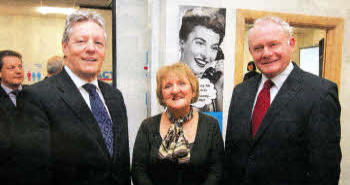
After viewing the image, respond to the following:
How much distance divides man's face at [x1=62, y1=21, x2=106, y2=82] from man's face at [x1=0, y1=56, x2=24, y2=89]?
0.63ft

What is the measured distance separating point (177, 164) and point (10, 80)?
940 mm

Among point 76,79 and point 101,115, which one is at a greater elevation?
point 76,79

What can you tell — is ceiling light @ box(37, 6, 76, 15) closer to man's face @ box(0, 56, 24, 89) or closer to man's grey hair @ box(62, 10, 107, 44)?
man's grey hair @ box(62, 10, 107, 44)

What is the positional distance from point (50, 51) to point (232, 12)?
1776mm

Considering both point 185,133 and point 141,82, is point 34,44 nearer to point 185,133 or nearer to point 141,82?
point 185,133

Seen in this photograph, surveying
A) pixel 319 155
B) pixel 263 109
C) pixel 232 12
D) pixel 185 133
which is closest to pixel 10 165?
pixel 185 133

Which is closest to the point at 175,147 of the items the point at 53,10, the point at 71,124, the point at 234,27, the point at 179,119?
the point at 179,119

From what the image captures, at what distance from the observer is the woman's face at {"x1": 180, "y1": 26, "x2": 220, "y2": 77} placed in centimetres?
246

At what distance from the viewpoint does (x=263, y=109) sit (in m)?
1.54

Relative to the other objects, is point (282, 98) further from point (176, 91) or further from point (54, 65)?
point (54, 65)

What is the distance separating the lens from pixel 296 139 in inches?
55.1

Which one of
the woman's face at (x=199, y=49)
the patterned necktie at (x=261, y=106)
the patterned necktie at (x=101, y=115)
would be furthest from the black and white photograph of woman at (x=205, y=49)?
the patterned necktie at (x=101, y=115)

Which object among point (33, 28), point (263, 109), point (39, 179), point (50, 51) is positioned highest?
point (33, 28)

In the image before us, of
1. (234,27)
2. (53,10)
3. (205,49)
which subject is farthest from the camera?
(234,27)
